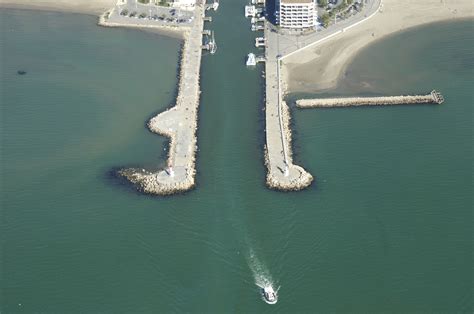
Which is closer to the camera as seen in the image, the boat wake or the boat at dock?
the boat wake

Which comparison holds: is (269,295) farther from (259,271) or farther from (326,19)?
(326,19)

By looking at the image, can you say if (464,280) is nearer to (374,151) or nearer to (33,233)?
(374,151)


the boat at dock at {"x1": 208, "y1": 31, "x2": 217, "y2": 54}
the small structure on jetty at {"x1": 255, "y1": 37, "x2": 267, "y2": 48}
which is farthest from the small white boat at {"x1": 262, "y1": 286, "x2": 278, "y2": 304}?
→ the small structure on jetty at {"x1": 255, "y1": 37, "x2": 267, "y2": 48}

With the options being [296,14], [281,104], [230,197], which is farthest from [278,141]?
[296,14]

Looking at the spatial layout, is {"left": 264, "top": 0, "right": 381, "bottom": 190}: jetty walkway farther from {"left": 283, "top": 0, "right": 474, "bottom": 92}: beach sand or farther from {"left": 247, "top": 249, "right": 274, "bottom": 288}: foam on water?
{"left": 247, "top": 249, "right": 274, "bottom": 288}: foam on water

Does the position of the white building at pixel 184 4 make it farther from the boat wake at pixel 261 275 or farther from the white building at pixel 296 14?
the boat wake at pixel 261 275

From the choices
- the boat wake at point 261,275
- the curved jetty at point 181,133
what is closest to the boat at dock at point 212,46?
the curved jetty at point 181,133
